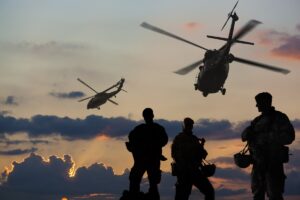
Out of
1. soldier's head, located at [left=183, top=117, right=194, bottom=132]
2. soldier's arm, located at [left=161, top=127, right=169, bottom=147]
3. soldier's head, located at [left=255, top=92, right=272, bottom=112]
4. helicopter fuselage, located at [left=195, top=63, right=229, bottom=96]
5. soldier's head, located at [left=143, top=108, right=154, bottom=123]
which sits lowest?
soldier's arm, located at [left=161, top=127, right=169, bottom=147]

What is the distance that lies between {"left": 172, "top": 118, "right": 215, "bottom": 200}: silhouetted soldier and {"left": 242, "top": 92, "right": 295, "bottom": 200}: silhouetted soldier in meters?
1.18

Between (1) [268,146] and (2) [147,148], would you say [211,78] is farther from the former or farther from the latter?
(1) [268,146]

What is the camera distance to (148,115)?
10.8m

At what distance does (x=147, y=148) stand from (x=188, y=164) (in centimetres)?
97

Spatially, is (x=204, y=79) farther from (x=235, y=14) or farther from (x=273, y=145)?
(x=273, y=145)

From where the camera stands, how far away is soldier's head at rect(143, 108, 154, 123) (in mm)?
10740

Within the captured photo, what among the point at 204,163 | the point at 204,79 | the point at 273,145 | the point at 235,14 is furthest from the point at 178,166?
the point at 235,14

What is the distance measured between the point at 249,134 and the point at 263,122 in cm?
39

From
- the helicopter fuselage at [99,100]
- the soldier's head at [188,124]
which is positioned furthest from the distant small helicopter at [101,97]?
the soldier's head at [188,124]

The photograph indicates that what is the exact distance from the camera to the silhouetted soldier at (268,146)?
9508 mm

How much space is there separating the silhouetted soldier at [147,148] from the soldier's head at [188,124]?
48 centimetres

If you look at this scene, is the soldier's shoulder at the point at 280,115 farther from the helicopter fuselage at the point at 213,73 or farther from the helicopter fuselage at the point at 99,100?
the helicopter fuselage at the point at 99,100

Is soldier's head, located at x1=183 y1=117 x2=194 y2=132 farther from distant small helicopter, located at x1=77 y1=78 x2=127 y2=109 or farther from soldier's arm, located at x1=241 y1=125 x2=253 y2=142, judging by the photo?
distant small helicopter, located at x1=77 y1=78 x2=127 y2=109

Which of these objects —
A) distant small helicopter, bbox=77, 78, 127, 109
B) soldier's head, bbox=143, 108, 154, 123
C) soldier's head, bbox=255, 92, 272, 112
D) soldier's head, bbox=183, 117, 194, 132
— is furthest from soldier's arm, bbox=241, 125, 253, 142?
distant small helicopter, bbox=77, 78, 127, 109
